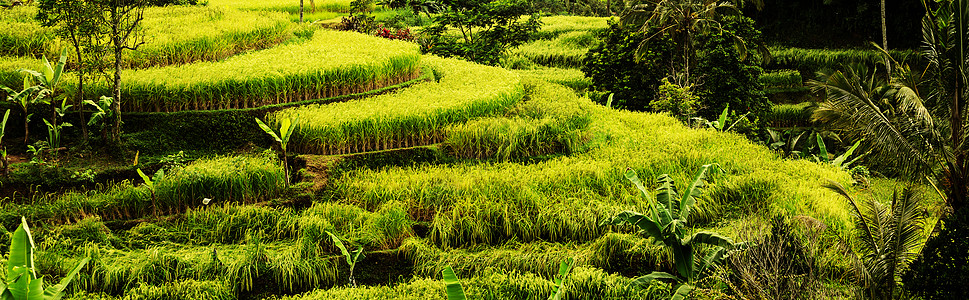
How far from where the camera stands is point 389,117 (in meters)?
9.35

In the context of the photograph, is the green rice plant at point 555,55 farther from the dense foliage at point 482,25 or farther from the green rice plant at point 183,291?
the green rice plant at point 183,291

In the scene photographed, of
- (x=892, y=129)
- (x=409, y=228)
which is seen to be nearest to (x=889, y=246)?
(x=892, y=129)

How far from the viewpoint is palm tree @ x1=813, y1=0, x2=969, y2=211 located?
22.3 feet

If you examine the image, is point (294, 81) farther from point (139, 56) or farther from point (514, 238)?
point (514, 238)

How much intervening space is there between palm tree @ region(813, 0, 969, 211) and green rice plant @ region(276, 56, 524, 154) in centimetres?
464

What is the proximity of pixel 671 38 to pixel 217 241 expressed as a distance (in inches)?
430

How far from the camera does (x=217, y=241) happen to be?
7.27 m

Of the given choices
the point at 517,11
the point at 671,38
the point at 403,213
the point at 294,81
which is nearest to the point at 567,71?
the point at 517,11

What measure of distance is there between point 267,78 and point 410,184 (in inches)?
119

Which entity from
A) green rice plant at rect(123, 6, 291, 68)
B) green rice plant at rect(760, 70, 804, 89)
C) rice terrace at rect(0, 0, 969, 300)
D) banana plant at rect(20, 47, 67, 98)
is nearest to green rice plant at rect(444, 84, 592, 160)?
rice terrace at rect(0, 0, 969, 300)

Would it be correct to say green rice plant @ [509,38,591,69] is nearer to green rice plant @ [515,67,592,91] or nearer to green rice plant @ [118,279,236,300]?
green rice plant @ [515,67,592,91]

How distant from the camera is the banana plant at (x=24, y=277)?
15.6 feet

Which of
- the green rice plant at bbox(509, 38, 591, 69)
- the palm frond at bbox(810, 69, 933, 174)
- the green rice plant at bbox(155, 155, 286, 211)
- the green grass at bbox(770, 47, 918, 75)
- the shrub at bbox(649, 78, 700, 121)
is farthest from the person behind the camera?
the green rice plant at bbox(509, 38, 591, 69)

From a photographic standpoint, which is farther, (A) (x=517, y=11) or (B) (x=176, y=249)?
(A) (x=517, y=11)
